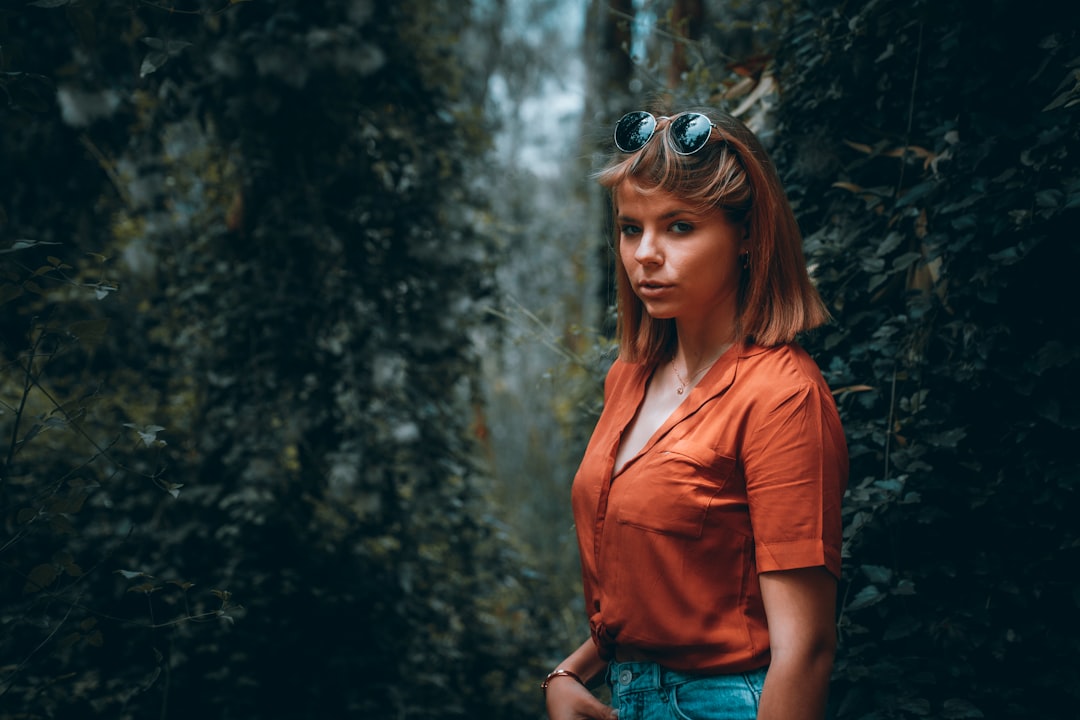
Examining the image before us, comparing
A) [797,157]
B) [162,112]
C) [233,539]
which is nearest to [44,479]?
[233,539]

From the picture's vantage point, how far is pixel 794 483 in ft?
3.49

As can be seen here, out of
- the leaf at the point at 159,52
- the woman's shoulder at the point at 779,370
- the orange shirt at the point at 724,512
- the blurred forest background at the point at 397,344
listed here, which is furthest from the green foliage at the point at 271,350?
the woman's shoulder at the point at 779,370

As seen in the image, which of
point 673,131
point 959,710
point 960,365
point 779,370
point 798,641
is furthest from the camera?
point 960,365

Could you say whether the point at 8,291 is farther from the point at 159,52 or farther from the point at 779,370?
the point at 779,370

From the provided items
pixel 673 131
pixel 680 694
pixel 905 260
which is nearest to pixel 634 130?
pixel 673 131

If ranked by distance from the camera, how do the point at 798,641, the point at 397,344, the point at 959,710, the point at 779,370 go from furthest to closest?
the point at 397,344, the point at 959,710, the point at 779,370, the point at 798,641

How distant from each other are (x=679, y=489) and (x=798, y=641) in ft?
0.79

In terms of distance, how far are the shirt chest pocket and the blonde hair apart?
21 cm

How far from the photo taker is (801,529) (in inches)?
41.3

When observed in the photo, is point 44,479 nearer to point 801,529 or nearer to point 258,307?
point 258,307

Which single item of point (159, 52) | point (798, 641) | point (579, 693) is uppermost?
point (159, 52)

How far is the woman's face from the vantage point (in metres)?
1.23

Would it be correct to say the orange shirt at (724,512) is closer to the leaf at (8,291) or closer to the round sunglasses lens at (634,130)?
the round sunglasses lens at (634,130)

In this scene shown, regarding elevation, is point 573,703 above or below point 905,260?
below
